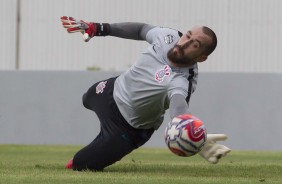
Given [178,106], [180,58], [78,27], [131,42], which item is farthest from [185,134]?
[131,42]

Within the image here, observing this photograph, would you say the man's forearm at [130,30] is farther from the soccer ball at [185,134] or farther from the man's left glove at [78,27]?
the soccer ball at [185,134]

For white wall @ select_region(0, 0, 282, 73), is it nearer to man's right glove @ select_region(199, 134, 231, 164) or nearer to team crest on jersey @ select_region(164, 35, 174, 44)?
team crest on jersey @ select_region(164, 35, 174, 44)

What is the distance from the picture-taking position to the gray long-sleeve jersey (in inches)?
384

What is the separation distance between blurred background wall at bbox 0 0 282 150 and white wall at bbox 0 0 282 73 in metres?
0.02

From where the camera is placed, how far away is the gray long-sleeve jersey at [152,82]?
975 centimetres

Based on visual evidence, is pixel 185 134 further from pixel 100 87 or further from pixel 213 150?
pixel 100 87

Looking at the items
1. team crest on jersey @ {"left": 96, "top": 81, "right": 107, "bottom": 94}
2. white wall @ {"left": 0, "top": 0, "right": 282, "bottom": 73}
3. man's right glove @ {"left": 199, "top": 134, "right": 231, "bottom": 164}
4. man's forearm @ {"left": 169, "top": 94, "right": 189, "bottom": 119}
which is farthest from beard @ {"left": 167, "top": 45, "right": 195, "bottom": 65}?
white wall @ {"left": 0, "top": 0, "right": 282, "bottom": 73}

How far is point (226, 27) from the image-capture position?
17.8m

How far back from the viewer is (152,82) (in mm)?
10055

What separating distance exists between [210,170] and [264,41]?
Result: 702 cm

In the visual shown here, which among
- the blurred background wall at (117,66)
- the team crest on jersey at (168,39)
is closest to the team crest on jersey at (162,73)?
the team crest on jersey at (168,39)

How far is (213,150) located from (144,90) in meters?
1.07

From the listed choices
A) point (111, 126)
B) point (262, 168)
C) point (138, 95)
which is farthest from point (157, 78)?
point (262, 168)

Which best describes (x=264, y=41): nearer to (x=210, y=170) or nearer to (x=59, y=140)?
(x=59, y=140)
